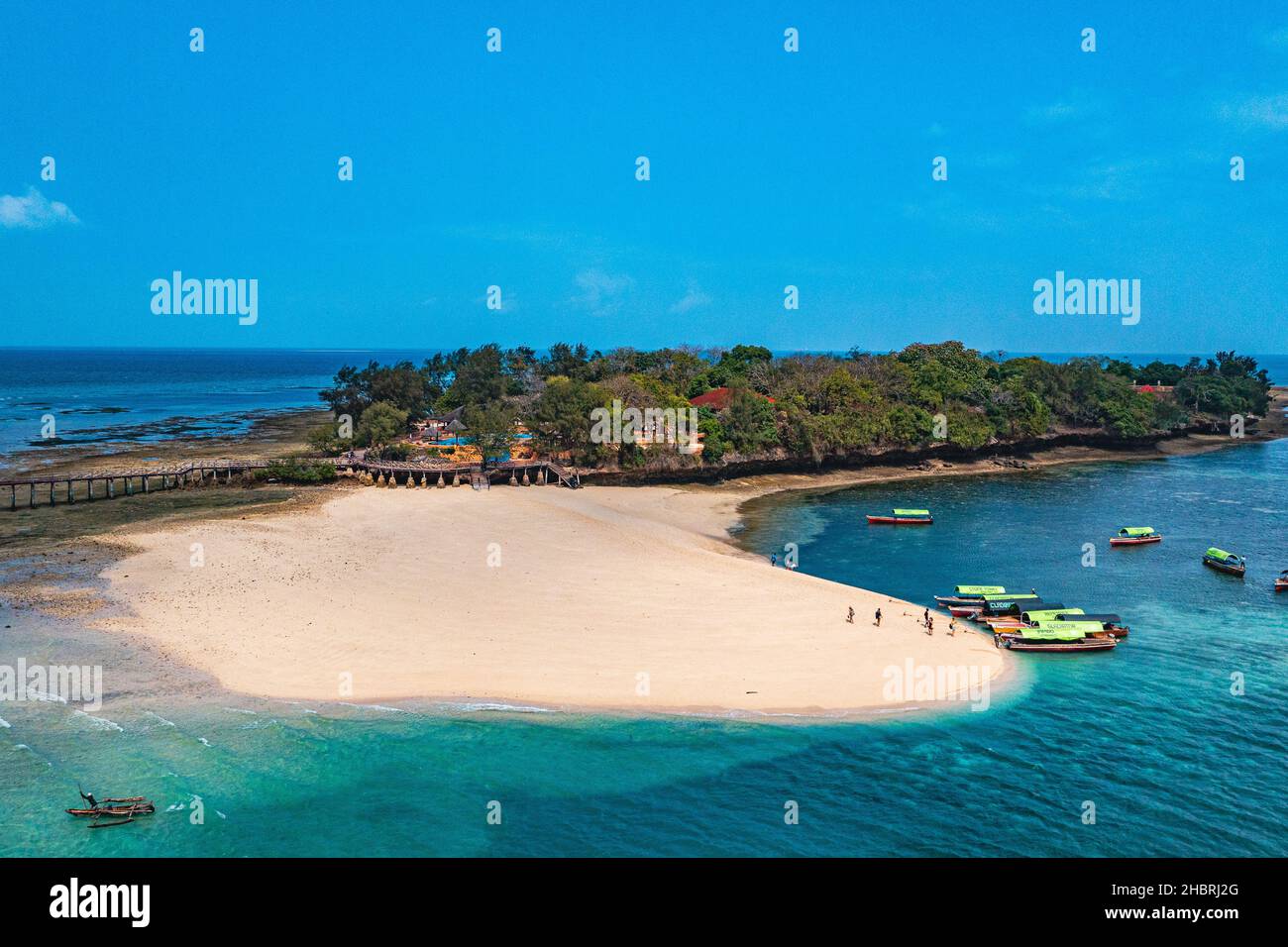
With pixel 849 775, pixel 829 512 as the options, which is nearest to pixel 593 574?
pixel 849 775

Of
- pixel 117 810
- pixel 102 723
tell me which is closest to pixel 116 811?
pixel 117 810

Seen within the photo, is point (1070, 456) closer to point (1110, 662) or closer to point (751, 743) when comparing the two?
point (1110, 662)

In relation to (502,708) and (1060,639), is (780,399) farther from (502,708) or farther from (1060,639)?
(502,708)

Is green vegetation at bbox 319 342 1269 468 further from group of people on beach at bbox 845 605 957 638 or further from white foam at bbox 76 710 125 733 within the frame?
white foam at bbox 76 710 125 733

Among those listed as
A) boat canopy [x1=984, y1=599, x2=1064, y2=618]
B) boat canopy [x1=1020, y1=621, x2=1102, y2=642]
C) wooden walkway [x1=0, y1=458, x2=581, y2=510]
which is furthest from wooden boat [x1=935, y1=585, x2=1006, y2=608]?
wooden walkway [x1=0, y1=458, x2=581, y2=510]

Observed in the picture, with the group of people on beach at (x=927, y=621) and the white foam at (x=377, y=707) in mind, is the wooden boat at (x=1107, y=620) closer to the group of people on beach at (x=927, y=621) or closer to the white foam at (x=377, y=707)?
the group of people on beach at (x=927, y=621)

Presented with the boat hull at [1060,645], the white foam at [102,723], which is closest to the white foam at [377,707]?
the white foam at [102,723]
